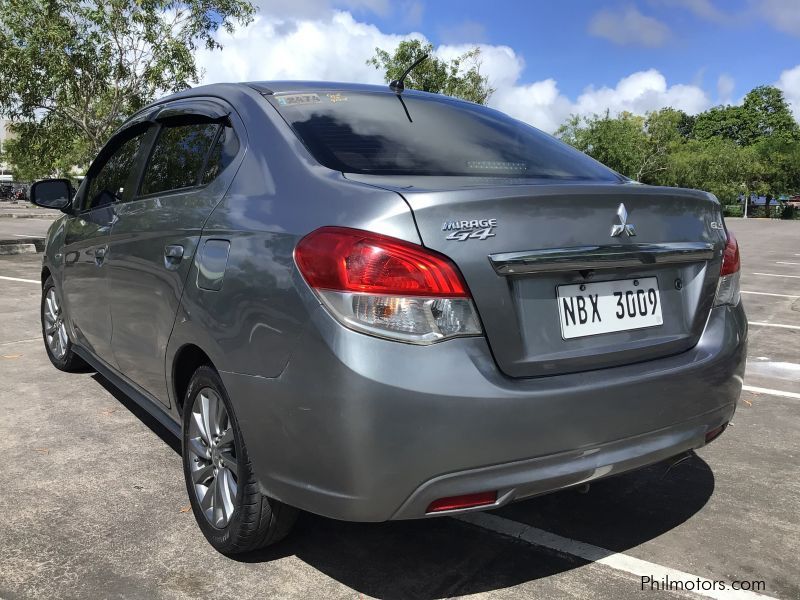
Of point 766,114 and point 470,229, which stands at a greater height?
point 766,114

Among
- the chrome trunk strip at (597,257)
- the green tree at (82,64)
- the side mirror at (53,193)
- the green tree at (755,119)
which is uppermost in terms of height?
the green tree at (755,119)

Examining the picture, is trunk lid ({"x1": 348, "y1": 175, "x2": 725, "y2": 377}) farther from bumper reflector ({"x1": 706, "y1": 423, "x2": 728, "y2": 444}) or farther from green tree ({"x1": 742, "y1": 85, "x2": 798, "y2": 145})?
green tree ({"x1": 742, "y1": 85, "x2": 798, "y2": 145})

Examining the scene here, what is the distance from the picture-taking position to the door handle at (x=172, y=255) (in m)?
2.77

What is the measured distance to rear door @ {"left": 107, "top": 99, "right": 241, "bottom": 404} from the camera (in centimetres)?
276

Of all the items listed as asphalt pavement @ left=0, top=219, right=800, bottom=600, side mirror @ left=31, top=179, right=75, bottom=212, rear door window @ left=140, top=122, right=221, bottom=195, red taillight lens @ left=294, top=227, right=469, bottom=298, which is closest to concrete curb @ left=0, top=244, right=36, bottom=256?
side mirror @ left=31, top=179, right=75, bottom=212

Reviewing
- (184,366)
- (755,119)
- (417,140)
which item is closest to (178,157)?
(184,366)

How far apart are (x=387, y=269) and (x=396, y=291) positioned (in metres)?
0.06

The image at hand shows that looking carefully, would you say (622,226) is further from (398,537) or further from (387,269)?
(398,537)

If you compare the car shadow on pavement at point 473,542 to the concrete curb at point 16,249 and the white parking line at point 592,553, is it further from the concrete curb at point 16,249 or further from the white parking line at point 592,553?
the concrete curb at point 16,249

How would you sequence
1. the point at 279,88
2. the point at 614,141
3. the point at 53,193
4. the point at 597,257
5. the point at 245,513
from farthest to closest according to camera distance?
1. the point at 614,141
2. the point at 53,193
3. the point at 279,88
4. the point at 245,513
5. the point at 597,257

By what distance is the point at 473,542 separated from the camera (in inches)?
107

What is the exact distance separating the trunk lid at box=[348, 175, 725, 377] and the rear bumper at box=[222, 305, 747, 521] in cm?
9

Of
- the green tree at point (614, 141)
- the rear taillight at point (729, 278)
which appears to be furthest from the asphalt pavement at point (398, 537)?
the green tree at point (614, 141)

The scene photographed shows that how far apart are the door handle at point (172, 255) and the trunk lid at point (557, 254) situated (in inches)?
33.7
